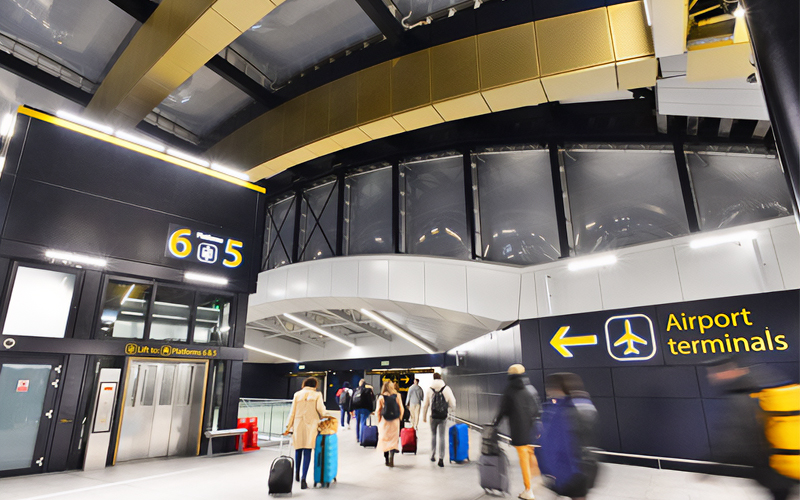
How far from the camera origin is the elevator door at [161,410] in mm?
8875

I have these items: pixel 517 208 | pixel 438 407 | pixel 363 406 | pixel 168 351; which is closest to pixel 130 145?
pixel 168 351

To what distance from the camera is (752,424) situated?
3350mm

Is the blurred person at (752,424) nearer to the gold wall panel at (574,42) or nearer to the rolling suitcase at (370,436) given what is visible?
the gold wall panel at (574,42)

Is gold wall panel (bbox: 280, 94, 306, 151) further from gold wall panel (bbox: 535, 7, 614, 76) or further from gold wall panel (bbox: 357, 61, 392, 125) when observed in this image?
gold wall panel (bbox: 535, 7, 614, 76)

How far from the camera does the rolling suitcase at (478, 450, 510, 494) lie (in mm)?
5691

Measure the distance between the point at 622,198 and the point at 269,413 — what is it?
11.9m

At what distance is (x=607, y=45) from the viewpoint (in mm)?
7895

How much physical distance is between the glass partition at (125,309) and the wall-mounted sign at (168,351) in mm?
349

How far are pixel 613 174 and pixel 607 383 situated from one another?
Result: 5338 millimetres

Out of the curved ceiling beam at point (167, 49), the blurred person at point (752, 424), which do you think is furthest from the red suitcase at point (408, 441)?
the curved ceiling beam at point (167, 49)

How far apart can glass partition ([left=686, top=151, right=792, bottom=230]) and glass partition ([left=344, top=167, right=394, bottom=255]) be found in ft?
28.1

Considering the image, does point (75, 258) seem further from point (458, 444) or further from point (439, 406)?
point (458, 444)

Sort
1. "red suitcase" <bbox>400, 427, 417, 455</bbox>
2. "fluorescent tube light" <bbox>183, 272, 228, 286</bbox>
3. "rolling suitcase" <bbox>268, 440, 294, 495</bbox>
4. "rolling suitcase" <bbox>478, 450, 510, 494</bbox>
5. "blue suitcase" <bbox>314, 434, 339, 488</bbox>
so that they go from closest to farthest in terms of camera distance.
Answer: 1. "rolling suitcase" <bbox>478, 450, 510, 494</bbox>
2. "rolling suitcase" <bbox>268, 440, 294, 495</bbox>
3. "blue suitcase" <bbox>314, 434, 339, 488</bbox>
4. "red suitcase" <bbox>400, 427, 417, 455</bbox>
5. "fluorescent tube light" <bbox>183, 272, 228, 286</bbox>

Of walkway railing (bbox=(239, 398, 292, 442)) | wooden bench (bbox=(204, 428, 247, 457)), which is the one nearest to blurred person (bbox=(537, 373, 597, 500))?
wooden bench (bbox=(204, 428, 247, 457))
